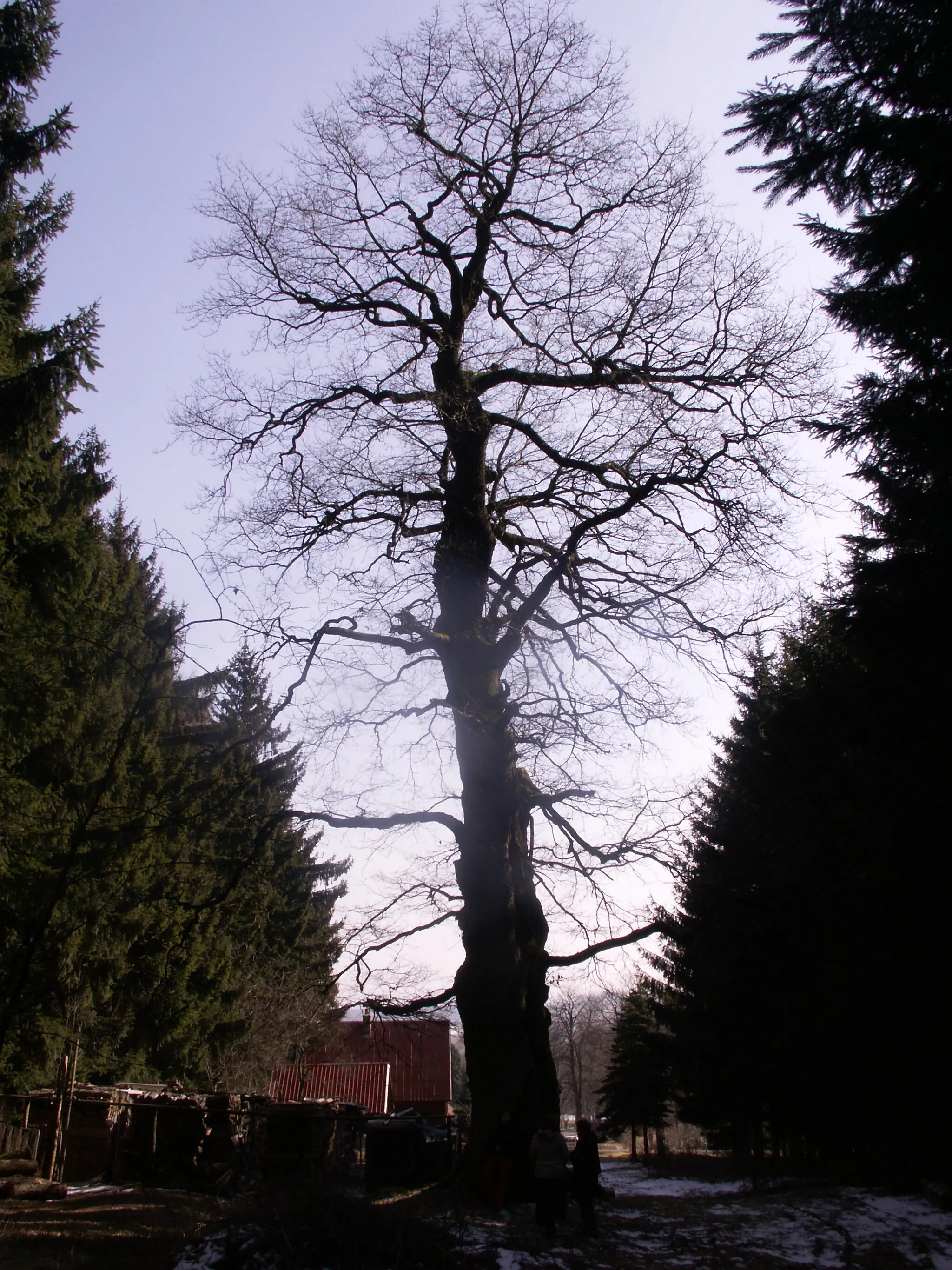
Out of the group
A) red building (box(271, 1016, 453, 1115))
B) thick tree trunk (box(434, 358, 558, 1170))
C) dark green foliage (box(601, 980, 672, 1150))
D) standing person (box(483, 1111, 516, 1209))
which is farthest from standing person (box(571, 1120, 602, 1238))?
red building (box(271, 1016, 453, 1115))

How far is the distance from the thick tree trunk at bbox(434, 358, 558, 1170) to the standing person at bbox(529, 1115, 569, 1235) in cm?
86

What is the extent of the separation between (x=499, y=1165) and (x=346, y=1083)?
25825 millimetres

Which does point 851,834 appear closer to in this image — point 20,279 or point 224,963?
point 20,279

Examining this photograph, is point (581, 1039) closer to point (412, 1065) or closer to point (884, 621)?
point (412, 1065)

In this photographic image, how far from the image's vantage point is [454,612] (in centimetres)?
1115

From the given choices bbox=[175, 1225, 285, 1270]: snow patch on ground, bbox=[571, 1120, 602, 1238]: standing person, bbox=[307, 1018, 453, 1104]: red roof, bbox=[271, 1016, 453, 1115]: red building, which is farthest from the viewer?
bbox=[307, 1018, 453, 1104]: red roof

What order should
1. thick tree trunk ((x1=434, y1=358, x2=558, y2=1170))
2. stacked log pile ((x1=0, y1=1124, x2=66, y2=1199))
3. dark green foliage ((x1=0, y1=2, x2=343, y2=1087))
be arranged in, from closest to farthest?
thick tree trunk ((x1=434, y1=358, x2=558, y2=1170))
dark green foliage ((x1=0, y1=2, x2=343, y2=1087))
stacked log pile ((x1=0, y1=1124, x2=66, y2=1199))

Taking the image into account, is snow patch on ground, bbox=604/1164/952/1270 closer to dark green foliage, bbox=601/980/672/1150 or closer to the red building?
dark green foliage, bbox=601/980/672/1150

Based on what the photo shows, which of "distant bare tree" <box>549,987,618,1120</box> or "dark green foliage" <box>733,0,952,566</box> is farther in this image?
"distant bare tree" <box>549,987,618,1120</box>

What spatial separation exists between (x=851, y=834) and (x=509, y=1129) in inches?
214

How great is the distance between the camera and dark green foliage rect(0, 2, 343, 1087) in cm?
1038

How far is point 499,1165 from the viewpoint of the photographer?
8.86 m

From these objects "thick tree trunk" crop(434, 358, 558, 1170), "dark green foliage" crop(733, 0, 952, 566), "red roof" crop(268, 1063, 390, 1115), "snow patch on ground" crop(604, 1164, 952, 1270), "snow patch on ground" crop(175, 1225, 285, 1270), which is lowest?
"red roof" crop(268, 1063, 390, 1115)

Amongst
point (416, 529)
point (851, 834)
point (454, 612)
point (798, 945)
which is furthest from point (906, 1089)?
point (416, 529)
